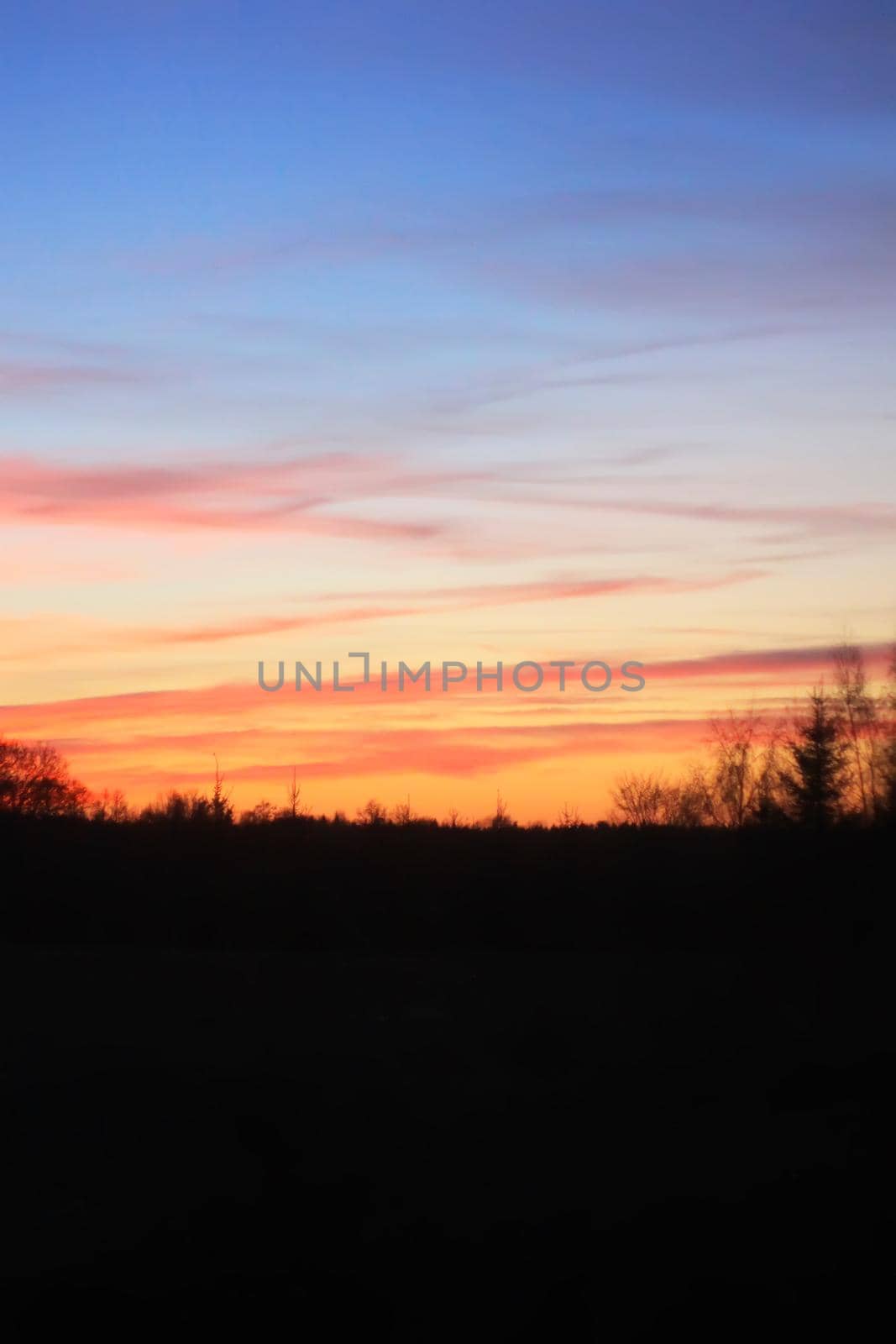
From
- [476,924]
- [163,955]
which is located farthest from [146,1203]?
[476,924]

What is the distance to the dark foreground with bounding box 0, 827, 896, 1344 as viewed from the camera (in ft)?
29.9

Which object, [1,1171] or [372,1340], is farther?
[1,1171]

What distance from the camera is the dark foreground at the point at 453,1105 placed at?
A: 29.9ft

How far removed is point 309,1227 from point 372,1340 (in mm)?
2511

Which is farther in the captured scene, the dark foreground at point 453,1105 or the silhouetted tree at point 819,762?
the silhouetted tree at point 819,762

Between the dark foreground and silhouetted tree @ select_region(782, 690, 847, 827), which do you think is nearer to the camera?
the dark foreground

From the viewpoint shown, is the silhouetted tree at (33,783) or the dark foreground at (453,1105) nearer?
the dark foreground at (453,1105)

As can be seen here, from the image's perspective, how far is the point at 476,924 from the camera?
3189 cm

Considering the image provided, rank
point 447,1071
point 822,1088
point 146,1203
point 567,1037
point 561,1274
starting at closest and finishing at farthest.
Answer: point 561,1274 < point 146,1203 < point 822,1088 < point 447,1071 < point 567,1037

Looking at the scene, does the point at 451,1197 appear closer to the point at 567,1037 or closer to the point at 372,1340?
the point at 372,1340

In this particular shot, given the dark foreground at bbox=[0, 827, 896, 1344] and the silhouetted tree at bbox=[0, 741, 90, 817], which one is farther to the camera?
the silhouetted tree at bbox=[0, 741, 90, 817]

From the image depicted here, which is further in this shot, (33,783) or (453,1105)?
(33,783)

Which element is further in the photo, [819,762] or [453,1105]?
[819,762]

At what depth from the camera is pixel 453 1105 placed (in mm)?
15352
